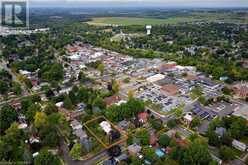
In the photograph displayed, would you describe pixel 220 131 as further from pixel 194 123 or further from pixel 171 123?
pixel 171 123

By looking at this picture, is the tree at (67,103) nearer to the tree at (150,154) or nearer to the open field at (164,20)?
the tree at (150,154)

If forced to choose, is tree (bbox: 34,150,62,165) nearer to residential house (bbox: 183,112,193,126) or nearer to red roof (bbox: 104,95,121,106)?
red roof (bbox: 104,95,121,106)

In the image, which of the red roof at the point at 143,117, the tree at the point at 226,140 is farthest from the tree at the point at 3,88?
the tree at the point at 226,140

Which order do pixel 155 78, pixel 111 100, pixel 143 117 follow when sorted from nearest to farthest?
pixel 143 117 < pixel 111 100 < pixel 155 78

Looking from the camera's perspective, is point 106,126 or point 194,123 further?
point 194,123

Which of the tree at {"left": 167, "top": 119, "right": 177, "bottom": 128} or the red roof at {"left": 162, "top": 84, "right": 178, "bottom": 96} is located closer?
the tree at {"left": 167, "top": 119, "right": 177, "bottom": 128}

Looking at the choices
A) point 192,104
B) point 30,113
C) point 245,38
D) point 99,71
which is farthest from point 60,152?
point 245,38

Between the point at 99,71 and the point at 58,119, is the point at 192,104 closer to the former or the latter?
the point at 58,119

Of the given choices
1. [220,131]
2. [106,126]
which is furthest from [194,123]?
[106,126]

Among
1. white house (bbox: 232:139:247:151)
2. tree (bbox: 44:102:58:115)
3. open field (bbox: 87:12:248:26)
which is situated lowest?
white house (bbox: 232:139:247:151)

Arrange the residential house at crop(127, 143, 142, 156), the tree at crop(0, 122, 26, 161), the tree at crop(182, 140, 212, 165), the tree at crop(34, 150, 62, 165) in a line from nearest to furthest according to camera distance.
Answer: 1. the tree at crop(34, 150, 62, 165)
2. the tree at crop(182, 140, 212, 165)
3. the tree at crop(0, 122, 26, 161)
4. the residential house at crop(127, 143, 142, 156)

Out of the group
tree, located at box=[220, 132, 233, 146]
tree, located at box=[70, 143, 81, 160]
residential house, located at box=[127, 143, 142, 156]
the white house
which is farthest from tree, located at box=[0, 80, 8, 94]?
the white house

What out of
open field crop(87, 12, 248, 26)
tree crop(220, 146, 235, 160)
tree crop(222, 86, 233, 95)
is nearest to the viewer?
tree crop(220, 146, 235, 160)
